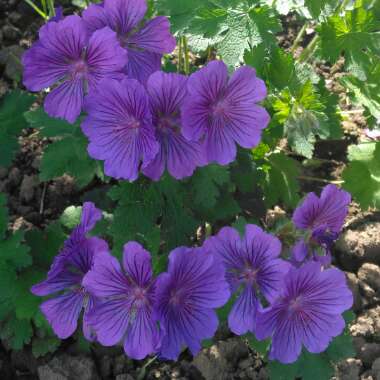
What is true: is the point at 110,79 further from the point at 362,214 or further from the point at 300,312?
A: the point at 362,214

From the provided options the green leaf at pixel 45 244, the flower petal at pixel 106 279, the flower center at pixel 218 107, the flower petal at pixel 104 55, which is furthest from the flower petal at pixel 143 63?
the green leaf at pixel 45 244

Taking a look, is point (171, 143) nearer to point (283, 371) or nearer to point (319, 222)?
point (319, 222)

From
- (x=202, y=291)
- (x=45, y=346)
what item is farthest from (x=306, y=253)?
(x=45, y=346)

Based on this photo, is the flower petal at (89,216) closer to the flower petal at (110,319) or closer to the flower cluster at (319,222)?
the flower petal at (110,319)

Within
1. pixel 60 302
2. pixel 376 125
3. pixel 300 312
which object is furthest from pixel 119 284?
pixel 376 125

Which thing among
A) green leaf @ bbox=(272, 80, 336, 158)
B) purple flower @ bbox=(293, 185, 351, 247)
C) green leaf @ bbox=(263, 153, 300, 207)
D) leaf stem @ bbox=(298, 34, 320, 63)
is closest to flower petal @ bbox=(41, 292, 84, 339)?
purple flower @ bbox=(293, 185, 351, 247)

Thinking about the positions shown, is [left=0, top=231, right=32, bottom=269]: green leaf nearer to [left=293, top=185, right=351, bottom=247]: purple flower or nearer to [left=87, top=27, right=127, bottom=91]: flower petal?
[left=87, top=27, right=127, bottom=91]: flower petal
